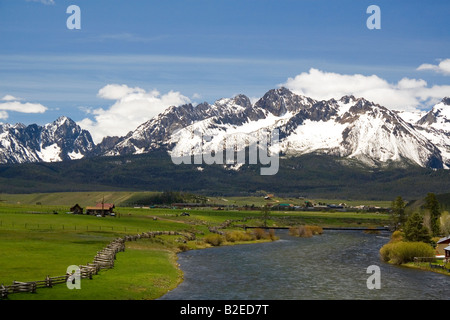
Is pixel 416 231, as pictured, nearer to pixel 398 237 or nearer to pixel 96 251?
pixel 398 237

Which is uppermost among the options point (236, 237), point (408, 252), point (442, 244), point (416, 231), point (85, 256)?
point (416, 231)

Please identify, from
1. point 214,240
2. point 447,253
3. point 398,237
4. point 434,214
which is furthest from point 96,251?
point 434,214

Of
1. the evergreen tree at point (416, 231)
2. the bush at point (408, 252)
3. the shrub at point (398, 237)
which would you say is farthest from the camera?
the shrub at point (398, 237)

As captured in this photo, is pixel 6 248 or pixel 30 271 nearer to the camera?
pixel 30 271

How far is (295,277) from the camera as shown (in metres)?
87.1

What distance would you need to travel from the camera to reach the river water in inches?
2835

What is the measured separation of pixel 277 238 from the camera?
167 metres

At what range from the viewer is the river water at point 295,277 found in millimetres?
72019

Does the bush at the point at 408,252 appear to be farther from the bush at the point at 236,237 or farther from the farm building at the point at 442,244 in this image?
the bush at the point at 236,237

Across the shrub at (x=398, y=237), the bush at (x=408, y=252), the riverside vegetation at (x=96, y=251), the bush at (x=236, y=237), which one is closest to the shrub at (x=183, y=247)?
the riverside vegetation at (x=96, y=251)

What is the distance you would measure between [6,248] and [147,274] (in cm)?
2486

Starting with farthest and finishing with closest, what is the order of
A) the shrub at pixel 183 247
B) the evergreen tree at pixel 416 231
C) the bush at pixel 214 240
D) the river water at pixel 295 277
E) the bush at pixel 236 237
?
the bush at pixel 236 237
the bush at pixel 214 240
the shrub at pixel 183 247
the evergreen tree at pixel 416 231
the river water at pixel 295 277
